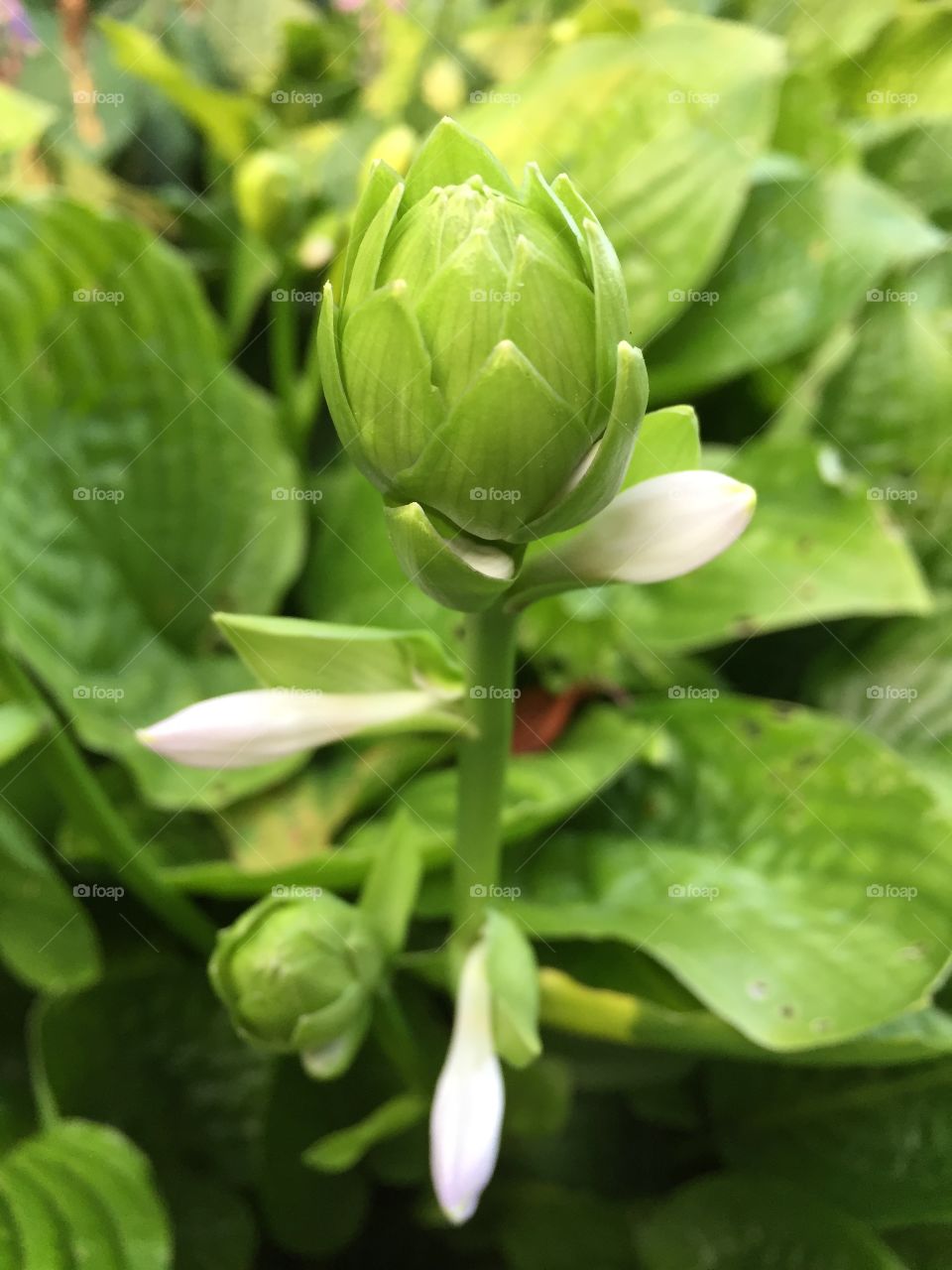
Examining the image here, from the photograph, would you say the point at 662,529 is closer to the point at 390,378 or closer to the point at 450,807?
the point at 390,378

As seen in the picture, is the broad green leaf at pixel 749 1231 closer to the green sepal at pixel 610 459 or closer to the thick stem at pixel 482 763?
the thick stem at pixel 482 763

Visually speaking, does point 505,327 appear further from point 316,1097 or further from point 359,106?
point 359,106

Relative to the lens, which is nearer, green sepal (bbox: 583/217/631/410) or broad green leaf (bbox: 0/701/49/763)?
green sepal (bbox: 583/217/631/410)

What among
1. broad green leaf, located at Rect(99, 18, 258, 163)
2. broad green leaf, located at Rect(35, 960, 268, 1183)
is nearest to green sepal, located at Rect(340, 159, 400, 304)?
broad green leaf, located at Rect(35, 960, 268, 1183)

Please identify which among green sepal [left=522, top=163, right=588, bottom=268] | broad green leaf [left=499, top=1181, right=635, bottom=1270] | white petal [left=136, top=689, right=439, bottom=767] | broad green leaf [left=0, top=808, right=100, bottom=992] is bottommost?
broad green leaf [left=499, top=1181, right=635, bottom=1270]

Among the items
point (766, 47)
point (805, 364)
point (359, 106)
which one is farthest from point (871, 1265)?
point (359, 106)

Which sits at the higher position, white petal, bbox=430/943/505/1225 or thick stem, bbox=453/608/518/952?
thick stem, bbox=453/608/518/952

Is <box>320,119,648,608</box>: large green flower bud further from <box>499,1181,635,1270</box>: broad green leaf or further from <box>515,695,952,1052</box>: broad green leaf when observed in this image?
<box>499,1181,635,1270</box>: broad green leaf
